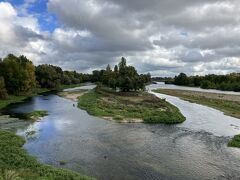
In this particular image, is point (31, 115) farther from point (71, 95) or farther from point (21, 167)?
point (71, 95)

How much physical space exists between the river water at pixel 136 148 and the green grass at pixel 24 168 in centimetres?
211

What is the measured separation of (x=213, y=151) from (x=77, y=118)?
3234 cm

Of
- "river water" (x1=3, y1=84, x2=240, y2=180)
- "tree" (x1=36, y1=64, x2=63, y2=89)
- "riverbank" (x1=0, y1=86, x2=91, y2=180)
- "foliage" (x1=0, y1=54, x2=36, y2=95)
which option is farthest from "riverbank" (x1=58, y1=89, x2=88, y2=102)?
"riverbank" (x1=0, y1=86, x2=91, y2=180)

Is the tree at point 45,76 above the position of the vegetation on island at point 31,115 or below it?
above

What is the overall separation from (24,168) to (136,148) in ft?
51.8

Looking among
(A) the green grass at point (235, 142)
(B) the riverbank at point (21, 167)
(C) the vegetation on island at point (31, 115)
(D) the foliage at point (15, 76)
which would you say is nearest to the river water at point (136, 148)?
(A) the green grass at point (235, 142)

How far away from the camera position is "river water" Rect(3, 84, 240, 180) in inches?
1217

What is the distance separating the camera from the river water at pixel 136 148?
30.9 meters

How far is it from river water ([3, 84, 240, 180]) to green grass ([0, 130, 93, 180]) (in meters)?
2.11

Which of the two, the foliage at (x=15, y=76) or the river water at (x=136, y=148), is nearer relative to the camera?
the river water at (x=136, y=148)

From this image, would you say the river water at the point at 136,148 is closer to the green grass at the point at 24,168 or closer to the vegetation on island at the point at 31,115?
the green grass at the point at 24,168

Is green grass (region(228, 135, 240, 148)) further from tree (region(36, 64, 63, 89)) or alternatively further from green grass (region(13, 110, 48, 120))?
tree (region(36, 64, 63, 89))

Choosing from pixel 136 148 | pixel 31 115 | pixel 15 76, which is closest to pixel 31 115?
pixel 31 115

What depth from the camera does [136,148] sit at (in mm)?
39469
